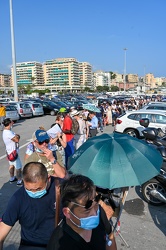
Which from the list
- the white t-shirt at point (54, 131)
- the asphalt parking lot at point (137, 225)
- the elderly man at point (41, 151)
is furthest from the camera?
the white t-shirt at point (54, 131)

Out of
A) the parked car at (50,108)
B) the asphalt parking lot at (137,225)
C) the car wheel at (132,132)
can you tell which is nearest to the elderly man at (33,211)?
the asphalt parking lot at (137,225)

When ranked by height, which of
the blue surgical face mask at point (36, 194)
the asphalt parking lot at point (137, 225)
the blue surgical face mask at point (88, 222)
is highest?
the blue surgical face mask at point (88, 222)

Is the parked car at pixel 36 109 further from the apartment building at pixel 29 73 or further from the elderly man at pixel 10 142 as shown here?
the apartment building at pixel 29 73

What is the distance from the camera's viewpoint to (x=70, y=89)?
156375mm

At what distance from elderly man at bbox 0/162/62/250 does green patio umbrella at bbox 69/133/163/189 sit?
698 mm

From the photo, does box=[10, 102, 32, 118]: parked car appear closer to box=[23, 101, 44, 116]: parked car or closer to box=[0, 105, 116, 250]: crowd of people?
box=[23, 101, 44, 116]: parked car

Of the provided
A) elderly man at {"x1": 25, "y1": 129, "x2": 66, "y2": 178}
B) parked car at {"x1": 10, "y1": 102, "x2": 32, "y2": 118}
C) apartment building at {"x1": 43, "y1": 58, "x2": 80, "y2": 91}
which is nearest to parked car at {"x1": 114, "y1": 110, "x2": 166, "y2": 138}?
elderly man at {"x1": 25, "y1": 129, "x2": 66, "y2": 178}

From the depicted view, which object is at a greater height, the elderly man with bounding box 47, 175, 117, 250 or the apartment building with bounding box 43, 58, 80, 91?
the apartment building with bounding box 43, 58, 80, 91

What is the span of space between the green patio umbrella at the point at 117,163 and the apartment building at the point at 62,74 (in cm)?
15733

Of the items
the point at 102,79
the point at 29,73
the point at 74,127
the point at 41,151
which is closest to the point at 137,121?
the point at 74,127

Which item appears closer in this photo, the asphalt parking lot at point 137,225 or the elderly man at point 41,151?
the elderly man at point 41,151

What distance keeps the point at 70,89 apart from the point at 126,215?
15448cm

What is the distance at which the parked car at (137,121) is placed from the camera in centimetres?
1099

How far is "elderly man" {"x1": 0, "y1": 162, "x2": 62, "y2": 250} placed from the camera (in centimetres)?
209
